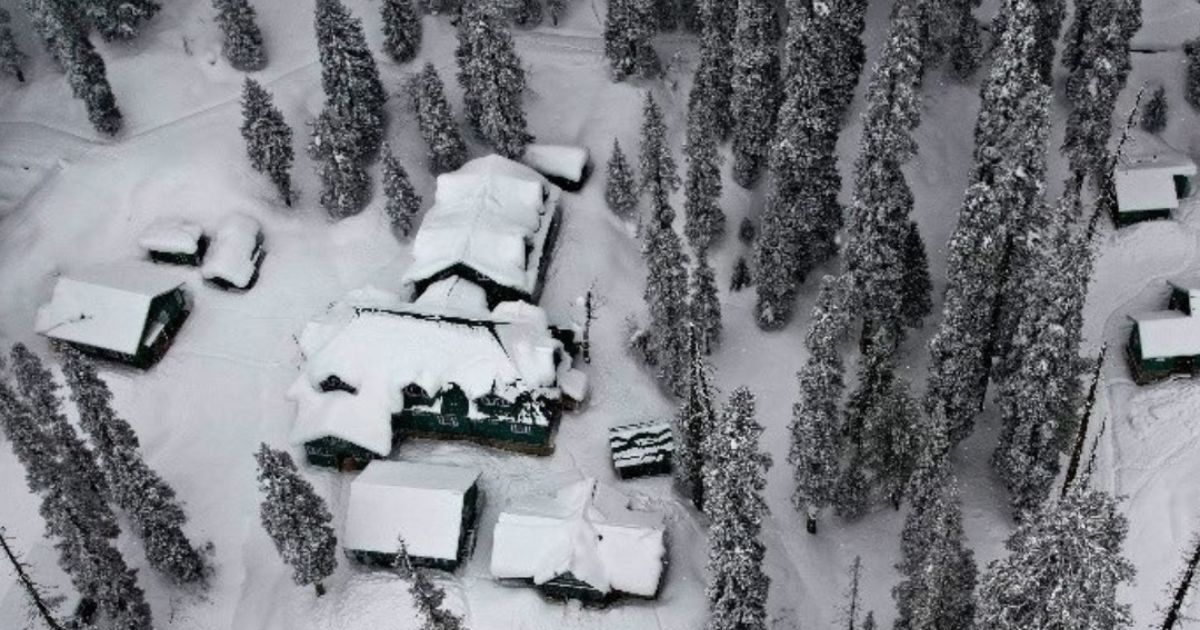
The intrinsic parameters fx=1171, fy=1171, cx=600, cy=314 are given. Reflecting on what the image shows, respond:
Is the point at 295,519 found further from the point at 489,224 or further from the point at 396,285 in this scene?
the point at 489,224

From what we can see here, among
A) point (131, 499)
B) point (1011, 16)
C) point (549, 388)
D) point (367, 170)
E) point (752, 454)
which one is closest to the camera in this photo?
point (752, 454)

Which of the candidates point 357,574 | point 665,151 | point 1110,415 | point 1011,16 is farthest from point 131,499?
point 1110,415

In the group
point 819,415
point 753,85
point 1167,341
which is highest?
point 753,85

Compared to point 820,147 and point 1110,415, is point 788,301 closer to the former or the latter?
point 820,147

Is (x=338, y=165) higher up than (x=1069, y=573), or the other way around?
(x=1069, y=573)

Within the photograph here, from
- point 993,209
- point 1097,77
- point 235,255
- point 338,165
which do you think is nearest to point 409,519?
point 235,255
